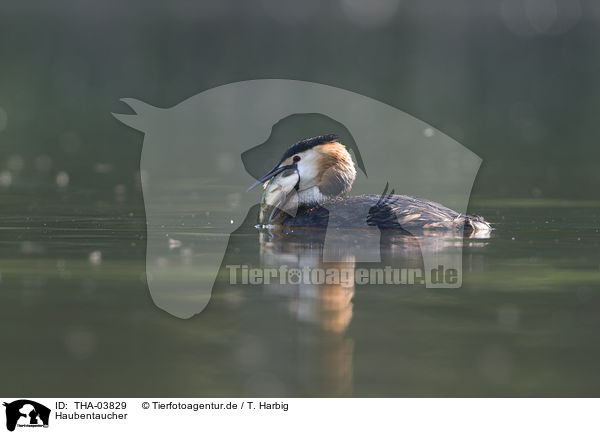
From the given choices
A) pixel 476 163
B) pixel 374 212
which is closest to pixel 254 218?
pixel 374 212

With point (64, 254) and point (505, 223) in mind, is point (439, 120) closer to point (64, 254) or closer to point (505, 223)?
point (505, 223)

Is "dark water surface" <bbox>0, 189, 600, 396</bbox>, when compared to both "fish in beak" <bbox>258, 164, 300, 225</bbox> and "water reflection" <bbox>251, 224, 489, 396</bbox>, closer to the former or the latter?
"water reflection" <bbox>251, 224, 489, 396</bbox>

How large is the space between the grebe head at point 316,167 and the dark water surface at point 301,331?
164cm

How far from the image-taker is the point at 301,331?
21.8 feet

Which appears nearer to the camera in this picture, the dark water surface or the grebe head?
the dark water surface

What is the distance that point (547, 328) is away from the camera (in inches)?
268
